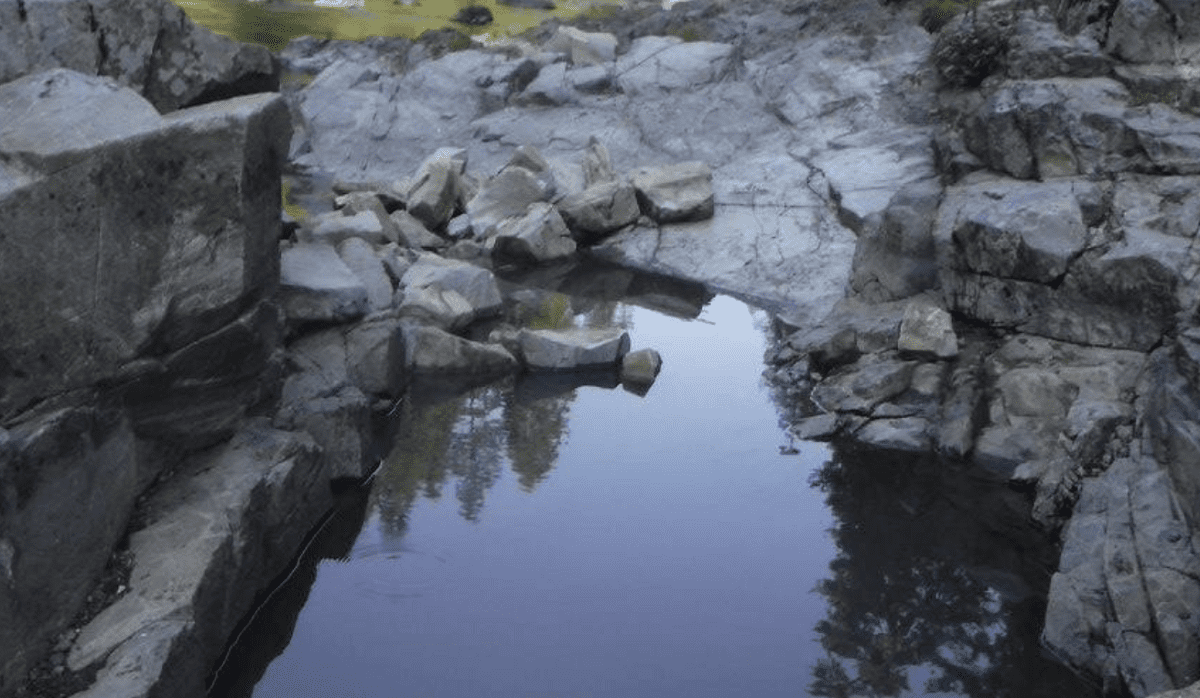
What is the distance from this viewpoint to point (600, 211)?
92.5 feet

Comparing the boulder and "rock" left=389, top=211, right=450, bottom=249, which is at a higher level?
the boulder

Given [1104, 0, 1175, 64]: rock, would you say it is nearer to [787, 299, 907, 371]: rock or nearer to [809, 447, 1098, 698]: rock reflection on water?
[787, 299, 907, 371]: rock

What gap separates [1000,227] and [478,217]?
44.2 ft

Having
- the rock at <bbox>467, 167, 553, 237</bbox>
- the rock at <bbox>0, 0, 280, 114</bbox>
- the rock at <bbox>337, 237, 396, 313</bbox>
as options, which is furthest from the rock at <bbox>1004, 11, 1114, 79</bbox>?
the rock at <bbox>0, 0, 280, 114</bbox>

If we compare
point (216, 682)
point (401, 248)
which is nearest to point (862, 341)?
point (401, 248)

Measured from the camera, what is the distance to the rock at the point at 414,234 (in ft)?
90.2

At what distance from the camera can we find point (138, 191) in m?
12.8

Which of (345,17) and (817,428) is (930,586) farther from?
(345,17)

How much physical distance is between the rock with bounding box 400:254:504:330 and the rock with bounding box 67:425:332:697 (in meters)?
6.29

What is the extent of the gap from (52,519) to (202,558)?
161 cm

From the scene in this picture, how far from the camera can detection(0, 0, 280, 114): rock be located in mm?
13969

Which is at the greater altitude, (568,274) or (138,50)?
(138,50)

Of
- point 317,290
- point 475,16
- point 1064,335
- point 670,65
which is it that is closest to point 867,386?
point 1064,335

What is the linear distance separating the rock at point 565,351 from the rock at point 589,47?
62.7 feet
